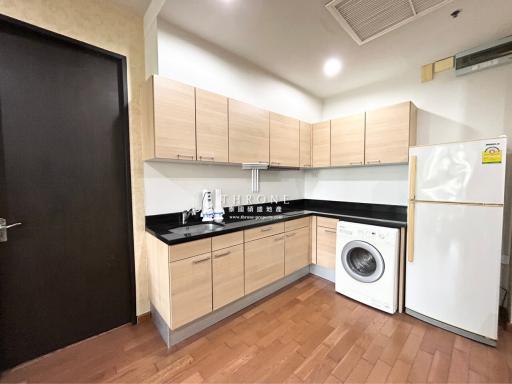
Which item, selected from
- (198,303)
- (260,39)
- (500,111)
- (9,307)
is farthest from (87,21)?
(500,111)

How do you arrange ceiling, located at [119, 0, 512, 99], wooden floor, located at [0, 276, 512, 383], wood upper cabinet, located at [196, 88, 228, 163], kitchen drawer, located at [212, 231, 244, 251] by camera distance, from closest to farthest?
wooden floor, located at [0, 276, 512, 383] → ceiling, located at [119, 0, 512, 99] → kitchen drawer, located at [212, 231, 244, 251] → wood upper cabinet, located at [196, 88, 228, 163]

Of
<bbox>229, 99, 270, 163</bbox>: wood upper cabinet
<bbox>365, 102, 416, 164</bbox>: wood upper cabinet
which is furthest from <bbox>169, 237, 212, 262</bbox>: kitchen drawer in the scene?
<bbox>365, 102, 416, 164</bbox>: wood upper cabinet

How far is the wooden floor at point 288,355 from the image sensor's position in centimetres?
136

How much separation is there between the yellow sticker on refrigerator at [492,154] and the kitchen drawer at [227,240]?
6.58 ft

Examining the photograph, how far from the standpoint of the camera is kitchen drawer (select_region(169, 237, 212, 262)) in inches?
59.6

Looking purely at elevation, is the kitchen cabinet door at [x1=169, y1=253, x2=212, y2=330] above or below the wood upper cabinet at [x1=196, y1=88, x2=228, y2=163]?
below

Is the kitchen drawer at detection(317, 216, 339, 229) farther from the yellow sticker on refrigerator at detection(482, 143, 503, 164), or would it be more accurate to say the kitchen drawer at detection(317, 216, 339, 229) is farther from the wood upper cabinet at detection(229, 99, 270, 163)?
the yellow sticker on refrigerator at detection(482, 143, 503, 164)

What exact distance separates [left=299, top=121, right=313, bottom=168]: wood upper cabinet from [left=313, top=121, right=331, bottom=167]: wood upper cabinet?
0.08 m

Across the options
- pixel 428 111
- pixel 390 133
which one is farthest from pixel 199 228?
pixel 428 111

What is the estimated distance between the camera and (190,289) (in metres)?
1.62

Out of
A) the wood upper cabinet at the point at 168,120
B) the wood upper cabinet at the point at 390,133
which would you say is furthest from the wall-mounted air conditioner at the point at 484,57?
the wood upper cabinet at the point at 168,120

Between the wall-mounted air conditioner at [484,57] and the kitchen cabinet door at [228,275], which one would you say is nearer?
the kitchen cabinet door at [228,275]

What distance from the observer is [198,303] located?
5.49ft

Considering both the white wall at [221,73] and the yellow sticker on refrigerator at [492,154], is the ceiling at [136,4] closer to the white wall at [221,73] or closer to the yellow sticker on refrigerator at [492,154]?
the white wall at [221,73]
